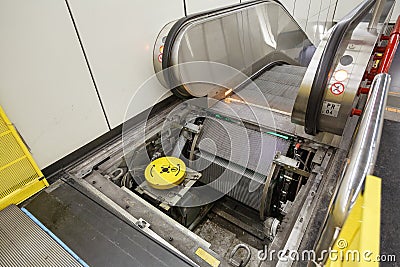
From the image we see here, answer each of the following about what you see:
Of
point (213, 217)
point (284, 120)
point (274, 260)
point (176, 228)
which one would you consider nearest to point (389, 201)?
point (284, 120)

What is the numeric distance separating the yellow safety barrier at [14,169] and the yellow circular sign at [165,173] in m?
0.76

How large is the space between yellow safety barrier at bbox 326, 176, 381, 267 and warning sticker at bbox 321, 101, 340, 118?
4.28 feet

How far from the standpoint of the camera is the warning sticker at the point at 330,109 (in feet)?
5.62

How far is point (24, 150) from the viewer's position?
1.50 m

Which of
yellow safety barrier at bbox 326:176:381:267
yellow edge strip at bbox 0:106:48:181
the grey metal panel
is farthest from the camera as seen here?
yellow edge strip at bbox 0:106:48:181

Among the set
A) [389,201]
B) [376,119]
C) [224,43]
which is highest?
[376,119]

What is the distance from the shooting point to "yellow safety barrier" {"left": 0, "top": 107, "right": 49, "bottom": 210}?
1411mm

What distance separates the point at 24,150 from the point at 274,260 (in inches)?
64.4

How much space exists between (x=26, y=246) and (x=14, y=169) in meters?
0.51

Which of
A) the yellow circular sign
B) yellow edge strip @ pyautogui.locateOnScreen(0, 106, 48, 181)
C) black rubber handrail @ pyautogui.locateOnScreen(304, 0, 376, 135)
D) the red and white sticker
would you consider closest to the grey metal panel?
yellow edge strip @ pyautogui.locateOnScreen(0, 106, 48, 181)

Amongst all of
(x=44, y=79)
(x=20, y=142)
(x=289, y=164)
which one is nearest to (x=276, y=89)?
(x=289, y=164)

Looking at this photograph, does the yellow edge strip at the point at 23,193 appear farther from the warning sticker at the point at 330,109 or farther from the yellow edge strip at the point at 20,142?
the warning sticker at the point at 330,109

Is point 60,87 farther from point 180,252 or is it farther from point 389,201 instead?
point 389,201

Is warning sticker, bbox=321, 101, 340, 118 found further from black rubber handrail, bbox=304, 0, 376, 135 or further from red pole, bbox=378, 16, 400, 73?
red pole, bbox=378, 16, 400, 73
